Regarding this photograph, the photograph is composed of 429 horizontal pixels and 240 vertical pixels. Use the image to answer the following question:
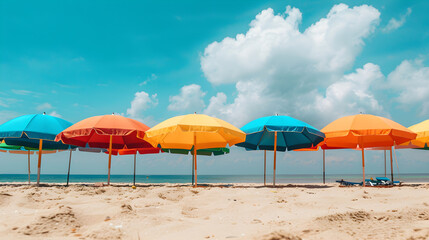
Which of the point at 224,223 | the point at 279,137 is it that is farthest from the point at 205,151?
the point at 224,223

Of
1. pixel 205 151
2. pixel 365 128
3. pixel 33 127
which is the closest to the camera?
pixel 365 128

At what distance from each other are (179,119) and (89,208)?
391cm

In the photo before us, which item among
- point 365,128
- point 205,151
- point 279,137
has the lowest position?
point 205,151

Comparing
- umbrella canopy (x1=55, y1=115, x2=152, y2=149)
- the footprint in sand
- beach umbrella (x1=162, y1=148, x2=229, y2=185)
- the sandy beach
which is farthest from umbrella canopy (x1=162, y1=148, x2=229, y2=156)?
the footprint in sand

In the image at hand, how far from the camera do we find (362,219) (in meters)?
2.89

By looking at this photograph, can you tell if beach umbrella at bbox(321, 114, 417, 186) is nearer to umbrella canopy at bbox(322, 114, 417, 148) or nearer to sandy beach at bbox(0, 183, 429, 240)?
umbrella canopy at bbox(322, 114, 417, 148)

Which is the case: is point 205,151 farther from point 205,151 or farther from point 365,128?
point 365,128

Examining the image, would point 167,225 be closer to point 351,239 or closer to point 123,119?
point 351,239

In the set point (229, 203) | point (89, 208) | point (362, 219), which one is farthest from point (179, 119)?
point (362, 219)

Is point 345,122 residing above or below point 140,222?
above

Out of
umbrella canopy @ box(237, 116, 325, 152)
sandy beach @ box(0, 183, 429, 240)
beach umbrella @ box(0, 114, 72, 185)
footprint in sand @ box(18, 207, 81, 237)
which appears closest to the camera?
sandy beach @ box(0, 183, 429, 240)

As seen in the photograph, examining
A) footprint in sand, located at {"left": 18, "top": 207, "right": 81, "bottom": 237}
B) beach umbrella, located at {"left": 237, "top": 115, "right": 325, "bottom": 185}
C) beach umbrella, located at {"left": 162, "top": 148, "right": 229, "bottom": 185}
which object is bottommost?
footprint in sand, located at {"left": 18, "top": 207, "right": 81, "bottom": 237}

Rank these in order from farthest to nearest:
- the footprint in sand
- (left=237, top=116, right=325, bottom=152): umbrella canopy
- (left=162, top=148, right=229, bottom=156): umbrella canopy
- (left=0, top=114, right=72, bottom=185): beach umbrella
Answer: (left=162, top=148, right=229, bottom=156): umbrella canopy
(left=0, top=114, right=72, bottom=185): beach umbrella
(left=237, top=116, right=325, bottom=152): umbrella canopy
the footprint in sand

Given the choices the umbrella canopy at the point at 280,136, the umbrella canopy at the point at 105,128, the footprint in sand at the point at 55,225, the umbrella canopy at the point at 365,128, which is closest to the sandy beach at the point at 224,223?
the footprint in sand at the point at 55,225
